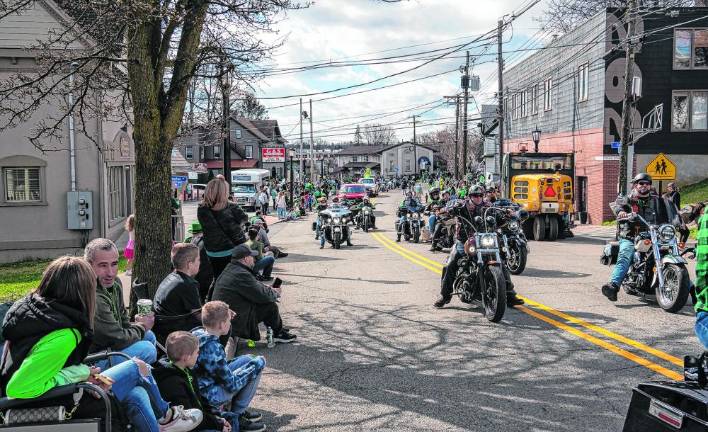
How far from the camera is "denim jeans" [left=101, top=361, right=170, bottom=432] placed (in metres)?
4.31

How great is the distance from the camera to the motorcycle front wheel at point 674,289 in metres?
8.88

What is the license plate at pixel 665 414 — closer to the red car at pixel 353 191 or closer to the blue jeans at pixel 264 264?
the blue jeans at pixel 264 264

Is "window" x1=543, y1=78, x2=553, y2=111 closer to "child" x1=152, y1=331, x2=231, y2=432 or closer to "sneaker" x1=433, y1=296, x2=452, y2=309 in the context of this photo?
"sneaker" x1=433, y1=296, x2=452, y2=309

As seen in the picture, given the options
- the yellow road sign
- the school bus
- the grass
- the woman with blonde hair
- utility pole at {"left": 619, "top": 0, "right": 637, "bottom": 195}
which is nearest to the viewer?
the woman with blonde hair

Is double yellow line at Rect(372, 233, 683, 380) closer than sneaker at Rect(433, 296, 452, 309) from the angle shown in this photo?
Yes

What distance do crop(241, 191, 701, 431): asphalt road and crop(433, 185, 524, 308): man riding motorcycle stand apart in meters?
0.24

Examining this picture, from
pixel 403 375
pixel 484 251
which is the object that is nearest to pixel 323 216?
pixel 484 251

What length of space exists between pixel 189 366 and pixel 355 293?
6977 mm

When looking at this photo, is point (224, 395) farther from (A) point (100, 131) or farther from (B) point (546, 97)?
(B) point (546, 97)

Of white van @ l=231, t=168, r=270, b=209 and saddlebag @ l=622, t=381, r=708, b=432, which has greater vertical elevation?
white van @ l=231, t=168, r=270, b=209

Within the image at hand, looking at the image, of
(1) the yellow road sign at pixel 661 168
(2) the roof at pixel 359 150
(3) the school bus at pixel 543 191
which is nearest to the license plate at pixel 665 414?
(3) the school bus at pixel 543 191

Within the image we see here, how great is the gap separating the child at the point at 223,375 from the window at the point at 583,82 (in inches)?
1218

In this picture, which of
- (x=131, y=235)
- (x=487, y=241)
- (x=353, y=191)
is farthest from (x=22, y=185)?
(x=353, y=191)

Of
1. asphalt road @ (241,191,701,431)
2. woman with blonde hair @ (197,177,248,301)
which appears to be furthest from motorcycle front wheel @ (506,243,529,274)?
woman with blonde hair @ (197,177,248,301)
